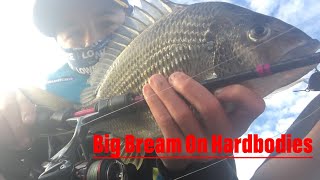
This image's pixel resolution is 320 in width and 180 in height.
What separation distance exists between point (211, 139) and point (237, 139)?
0.15m

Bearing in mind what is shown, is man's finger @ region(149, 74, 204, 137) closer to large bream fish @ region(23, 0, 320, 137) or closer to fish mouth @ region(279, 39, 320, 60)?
large bream fish @ region(23, 0, 320, 137)

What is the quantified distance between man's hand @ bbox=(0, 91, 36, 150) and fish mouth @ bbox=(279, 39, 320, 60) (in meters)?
1.40

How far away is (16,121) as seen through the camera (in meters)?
2.02

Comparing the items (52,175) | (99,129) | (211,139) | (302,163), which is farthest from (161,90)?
(302,163)

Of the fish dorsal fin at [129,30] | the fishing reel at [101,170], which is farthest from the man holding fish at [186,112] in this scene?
the fish dorsal fin at [129,30]

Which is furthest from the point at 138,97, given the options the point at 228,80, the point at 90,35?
the point at 90,35

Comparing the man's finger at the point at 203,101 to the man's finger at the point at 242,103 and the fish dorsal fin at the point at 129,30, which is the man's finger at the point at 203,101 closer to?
the man's finger at the point at 242,103

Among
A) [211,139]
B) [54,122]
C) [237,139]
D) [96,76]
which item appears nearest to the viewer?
[237,139]

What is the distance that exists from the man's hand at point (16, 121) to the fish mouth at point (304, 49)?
140 centimetres

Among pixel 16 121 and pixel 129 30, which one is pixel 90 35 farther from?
pixel 16 121

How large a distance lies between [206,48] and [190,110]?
0.97ft

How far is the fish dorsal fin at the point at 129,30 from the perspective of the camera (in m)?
1.89

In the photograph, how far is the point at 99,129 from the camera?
181 cm

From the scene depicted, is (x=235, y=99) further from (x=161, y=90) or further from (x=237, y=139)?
(x=161, y=90)
